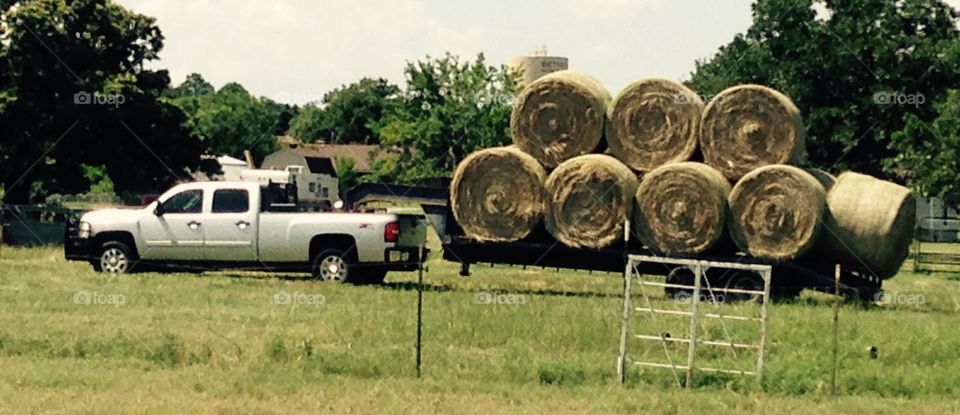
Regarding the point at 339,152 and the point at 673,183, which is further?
the point at 339,152

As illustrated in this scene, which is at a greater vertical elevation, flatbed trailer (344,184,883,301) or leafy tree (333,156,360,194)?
leafy tree (333,156,360,194)

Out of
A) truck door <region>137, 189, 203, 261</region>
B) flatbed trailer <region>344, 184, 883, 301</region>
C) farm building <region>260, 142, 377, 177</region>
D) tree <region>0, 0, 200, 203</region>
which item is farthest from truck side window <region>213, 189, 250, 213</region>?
farm building <region>260, 142, 377, 177</region>

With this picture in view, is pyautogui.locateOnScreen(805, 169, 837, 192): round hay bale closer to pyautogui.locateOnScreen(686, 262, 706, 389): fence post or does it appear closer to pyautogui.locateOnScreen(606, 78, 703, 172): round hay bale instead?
pyautogui.locateOnScreen(606, 78, 703, 172): round hay bale

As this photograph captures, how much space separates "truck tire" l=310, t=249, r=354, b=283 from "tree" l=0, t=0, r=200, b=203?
1509 cm

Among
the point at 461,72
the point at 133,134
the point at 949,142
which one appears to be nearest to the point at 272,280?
the point at 133,134

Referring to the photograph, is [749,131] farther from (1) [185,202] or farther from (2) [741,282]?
(1) [185,202]

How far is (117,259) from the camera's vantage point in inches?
958

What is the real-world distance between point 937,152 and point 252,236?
2049 cm

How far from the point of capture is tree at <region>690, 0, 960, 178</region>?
160 ft

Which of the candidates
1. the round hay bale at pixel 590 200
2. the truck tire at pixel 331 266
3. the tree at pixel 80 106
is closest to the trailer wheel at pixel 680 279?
the round hay bale at pixel 590 200

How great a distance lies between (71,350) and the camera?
582 inches

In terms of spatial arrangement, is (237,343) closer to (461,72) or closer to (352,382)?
(352,382)

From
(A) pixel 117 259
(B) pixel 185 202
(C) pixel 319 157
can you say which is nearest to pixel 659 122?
(B) pixel 185 202

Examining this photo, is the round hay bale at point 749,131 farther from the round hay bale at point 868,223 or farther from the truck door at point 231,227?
the truck door at point 231,227
